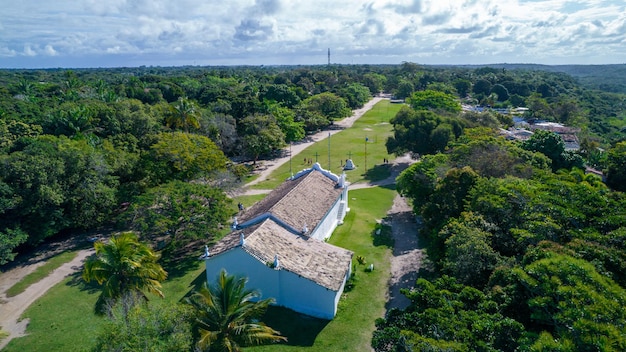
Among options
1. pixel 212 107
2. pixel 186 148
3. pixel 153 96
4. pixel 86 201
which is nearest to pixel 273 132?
pixel 212 107

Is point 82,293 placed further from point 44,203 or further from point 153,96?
point 153,96

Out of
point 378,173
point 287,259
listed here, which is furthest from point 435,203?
point 378,173

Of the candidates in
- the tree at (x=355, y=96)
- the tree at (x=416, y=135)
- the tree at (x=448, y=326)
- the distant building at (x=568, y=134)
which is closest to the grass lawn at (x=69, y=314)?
the tree at (x=448, y=326)

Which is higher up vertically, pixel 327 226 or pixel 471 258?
pixel 471 258

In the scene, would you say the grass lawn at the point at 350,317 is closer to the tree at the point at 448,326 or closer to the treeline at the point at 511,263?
the treeline at the point at 511,263

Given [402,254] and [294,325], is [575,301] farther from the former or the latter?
[402,254]

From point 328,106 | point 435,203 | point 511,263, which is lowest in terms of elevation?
point 435,203
